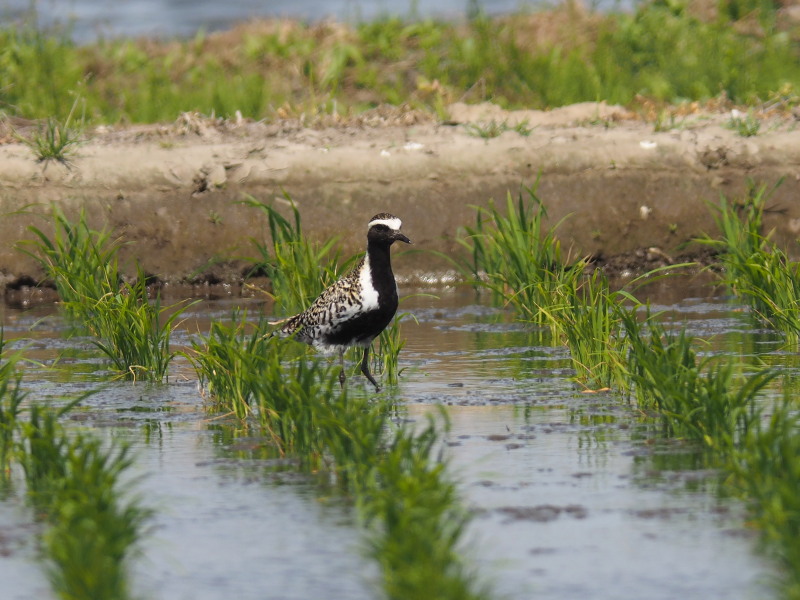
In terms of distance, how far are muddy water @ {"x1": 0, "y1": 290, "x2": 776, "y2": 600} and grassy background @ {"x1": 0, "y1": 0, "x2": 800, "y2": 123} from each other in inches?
217

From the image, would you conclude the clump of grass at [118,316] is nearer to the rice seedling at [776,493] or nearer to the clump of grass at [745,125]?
the rice seedling at [776,493]

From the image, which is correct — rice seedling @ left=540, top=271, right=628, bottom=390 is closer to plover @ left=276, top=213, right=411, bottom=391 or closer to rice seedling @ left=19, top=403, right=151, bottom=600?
plover @ left=276, top=213, right=411, bottom=391

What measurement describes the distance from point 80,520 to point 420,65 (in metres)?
12.0

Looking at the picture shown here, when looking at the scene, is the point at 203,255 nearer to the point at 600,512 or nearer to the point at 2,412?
the point at 2,412

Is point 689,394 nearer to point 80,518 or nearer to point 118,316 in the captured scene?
point 80,518

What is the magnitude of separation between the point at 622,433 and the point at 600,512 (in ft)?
4.20

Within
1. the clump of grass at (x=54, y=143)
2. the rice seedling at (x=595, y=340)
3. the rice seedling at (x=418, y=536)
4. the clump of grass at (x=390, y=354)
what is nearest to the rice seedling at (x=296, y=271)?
the clump of grass at (x=390, y=354)

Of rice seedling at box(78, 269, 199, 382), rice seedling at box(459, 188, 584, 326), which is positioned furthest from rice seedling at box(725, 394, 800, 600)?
rice seedling at box(459, 188, 584, 326)

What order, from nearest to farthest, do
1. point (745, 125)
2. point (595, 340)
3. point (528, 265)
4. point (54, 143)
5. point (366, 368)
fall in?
point (595, 340), point (366, 368), point (528, 265), point (54, 143), point (745, 125)

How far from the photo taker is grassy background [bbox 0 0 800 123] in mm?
14453

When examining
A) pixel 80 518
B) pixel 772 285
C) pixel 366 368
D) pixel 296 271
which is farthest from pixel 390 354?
pixel 80 518

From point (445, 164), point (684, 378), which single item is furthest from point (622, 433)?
point (445, 164)

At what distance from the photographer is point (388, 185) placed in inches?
472

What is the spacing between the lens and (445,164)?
12031mm
